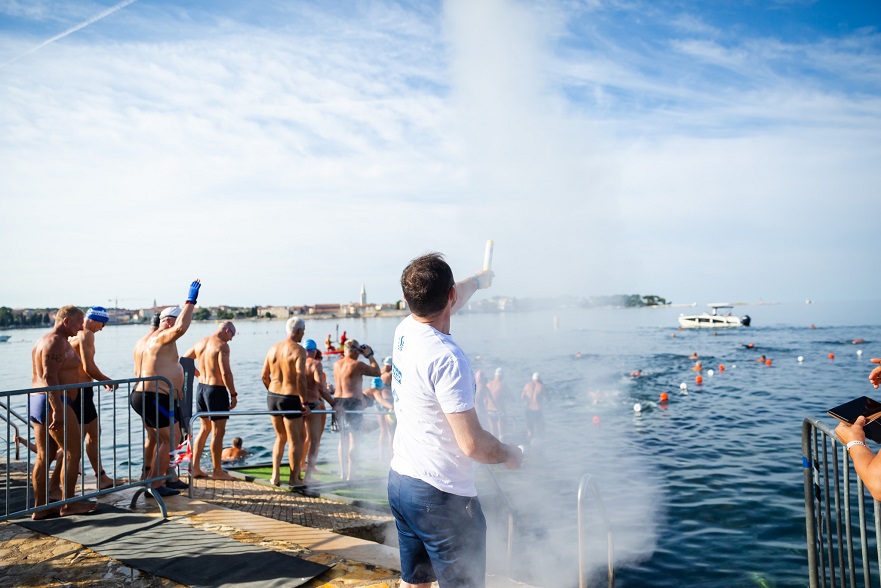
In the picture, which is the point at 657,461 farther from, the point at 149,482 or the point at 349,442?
the point at 149,482

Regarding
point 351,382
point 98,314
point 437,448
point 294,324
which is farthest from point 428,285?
point 351,382

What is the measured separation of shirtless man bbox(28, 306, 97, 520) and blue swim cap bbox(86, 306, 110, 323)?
896 millimetres

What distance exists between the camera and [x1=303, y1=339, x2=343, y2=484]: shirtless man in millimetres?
8328

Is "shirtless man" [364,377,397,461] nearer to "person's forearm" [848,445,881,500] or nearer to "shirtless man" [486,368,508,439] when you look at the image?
"shirtless man" [486,368,508,439]

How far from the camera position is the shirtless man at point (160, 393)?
6.19 m

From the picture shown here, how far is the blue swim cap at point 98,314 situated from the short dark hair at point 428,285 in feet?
19.2

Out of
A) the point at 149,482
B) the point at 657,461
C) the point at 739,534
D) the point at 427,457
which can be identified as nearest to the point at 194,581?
the point at 149,482

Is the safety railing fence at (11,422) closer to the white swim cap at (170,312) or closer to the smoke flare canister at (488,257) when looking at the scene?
the white swim cap at (170,312)

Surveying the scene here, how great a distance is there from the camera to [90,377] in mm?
6469

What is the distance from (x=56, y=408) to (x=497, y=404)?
9485 millimetres

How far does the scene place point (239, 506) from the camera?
21.4 feet

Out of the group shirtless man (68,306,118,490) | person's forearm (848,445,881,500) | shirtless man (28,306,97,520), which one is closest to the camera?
person's forearm (848,445,881,500)

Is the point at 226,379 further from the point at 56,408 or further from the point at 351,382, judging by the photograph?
the point at 56,408

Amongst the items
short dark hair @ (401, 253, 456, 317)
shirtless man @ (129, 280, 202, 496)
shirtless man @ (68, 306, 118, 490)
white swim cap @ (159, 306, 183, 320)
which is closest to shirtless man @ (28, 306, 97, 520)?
shirtless man @ (68, 306, 118, 490)
